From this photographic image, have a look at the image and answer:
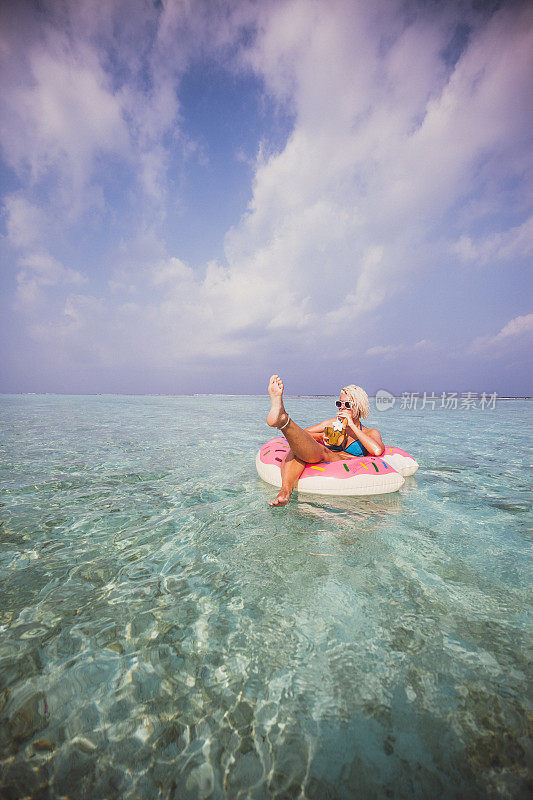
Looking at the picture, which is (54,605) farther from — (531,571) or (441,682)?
(531,571)

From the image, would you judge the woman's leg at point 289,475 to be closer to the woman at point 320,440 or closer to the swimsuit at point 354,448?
the woman at point 320,440

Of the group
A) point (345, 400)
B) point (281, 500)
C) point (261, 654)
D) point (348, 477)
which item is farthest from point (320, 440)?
point (261, 654)

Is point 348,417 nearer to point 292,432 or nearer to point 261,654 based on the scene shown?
point 292,432

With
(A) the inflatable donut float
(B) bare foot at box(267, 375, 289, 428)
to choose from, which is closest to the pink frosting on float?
(A) the inflatable donut float

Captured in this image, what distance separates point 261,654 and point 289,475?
2754 millimetres

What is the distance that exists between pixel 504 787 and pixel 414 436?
12.3 meters

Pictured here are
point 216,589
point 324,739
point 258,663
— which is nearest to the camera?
point 324,739

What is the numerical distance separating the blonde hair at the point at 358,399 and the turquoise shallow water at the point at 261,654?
1.85 m

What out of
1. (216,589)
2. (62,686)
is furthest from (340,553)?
(62,686)

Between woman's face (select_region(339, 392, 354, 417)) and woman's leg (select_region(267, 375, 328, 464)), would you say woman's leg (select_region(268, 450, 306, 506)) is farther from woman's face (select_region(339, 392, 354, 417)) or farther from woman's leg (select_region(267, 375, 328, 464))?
woman's face (select_region(339, 392, 354, 417))

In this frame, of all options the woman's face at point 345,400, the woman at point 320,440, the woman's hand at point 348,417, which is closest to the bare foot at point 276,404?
the woman at point 320,440

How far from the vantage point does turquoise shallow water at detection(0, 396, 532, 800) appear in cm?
139

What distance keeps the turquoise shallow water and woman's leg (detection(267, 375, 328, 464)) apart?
92 centimetres

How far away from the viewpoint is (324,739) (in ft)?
4.96
